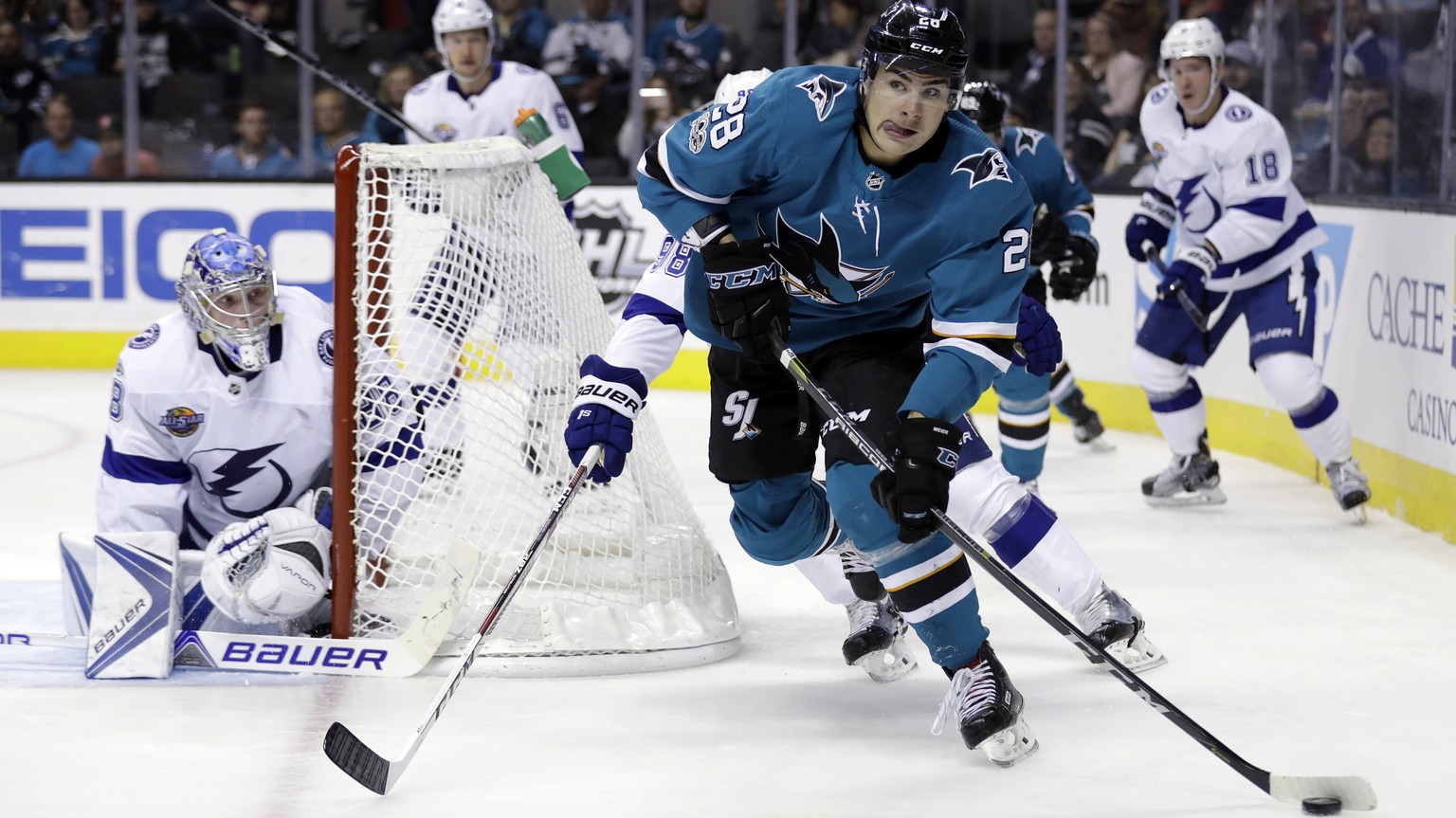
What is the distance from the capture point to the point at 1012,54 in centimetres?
736

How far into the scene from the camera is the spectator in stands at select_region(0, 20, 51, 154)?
7922mm

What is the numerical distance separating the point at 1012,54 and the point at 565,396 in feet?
14.1

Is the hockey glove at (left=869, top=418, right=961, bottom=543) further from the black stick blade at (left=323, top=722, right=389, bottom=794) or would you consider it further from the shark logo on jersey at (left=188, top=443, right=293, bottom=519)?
the shark logo on jersey at (left=188, top=443, right=293, bottom=519)

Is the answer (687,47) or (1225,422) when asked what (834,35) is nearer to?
(687,47)

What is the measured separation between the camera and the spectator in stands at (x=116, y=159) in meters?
7.73

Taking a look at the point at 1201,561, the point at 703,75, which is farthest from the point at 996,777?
the point at 703,75

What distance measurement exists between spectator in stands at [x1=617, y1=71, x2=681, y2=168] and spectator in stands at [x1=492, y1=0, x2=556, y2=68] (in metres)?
0.57

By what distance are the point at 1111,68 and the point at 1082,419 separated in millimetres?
1891

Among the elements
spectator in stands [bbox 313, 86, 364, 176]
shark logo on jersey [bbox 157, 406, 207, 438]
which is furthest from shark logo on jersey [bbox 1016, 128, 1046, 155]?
spectator in stands [bbox 313, 86, 364, 176]

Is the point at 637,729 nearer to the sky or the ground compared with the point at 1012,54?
nearer to the ground

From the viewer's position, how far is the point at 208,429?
3.26 metres

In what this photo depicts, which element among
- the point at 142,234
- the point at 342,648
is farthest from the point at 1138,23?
the point at 342,648

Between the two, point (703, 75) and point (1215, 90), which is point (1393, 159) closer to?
point (1215, 90)

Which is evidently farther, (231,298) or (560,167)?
(560,167)
